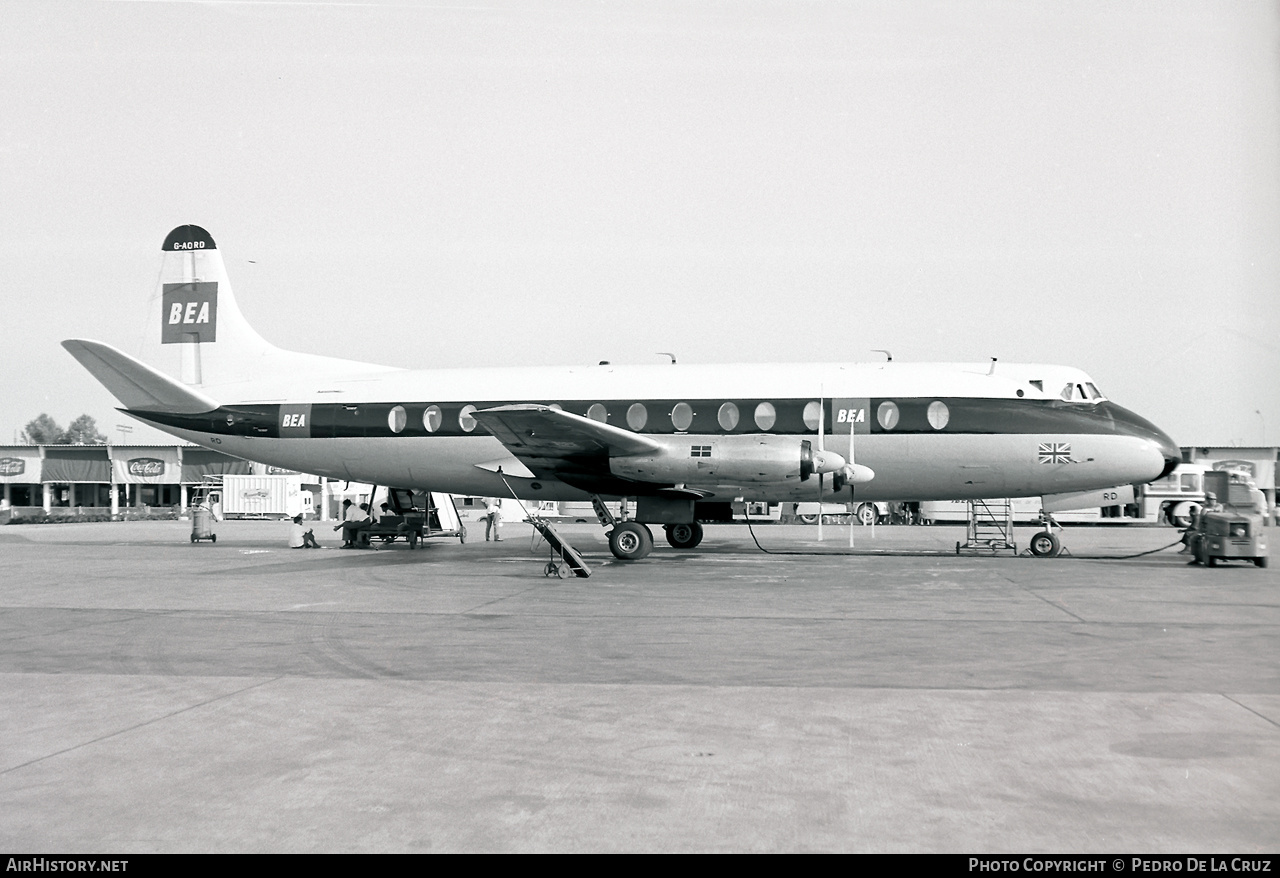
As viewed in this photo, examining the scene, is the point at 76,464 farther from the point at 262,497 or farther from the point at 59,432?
the point at 59,432

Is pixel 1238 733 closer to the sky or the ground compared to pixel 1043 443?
closer to the ground

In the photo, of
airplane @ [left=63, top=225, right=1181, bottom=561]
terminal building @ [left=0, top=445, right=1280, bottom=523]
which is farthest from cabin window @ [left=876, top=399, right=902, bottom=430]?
terminal building @ [left=0, top=445, right=1280, bottom=523]

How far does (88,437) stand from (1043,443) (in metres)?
137

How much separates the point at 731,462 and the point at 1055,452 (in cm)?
670

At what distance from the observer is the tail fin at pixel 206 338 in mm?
24781

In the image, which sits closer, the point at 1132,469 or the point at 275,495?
the point at 1132,469

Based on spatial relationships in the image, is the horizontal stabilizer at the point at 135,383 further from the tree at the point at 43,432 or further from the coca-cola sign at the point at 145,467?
the tree at the point at 43,432

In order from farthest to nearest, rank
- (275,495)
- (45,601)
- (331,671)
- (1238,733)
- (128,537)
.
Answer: (275,495) < (128,537) < (45,601) < (331,671) < (1238,733)

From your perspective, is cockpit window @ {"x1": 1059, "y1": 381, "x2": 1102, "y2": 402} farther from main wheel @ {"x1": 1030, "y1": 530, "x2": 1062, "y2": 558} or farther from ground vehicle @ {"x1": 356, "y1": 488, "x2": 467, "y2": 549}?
ground vehicle @ {"x1": 356, "y1": 488, "x2": 467, "y2": 549}

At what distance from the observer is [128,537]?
3369 cm

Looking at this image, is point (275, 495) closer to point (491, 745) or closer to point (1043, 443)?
point (1043, 443)

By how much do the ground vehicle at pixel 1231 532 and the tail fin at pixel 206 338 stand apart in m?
18.6

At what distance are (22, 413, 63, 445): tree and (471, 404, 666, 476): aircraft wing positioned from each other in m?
129

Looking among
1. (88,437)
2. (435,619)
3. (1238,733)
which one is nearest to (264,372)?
(435,619)
